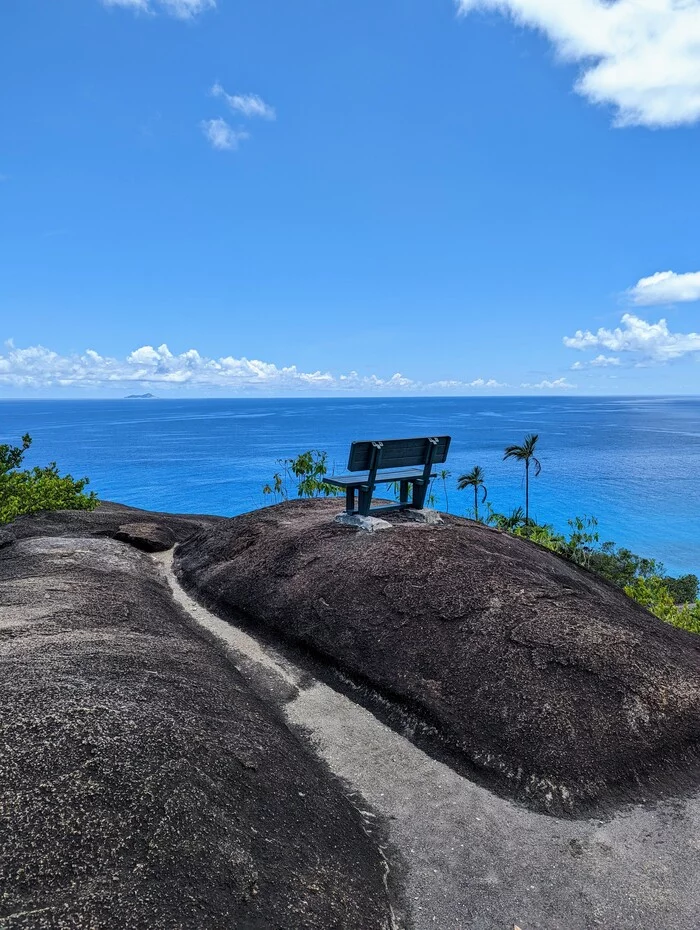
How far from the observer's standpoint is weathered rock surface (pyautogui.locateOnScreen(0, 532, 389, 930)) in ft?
12.5

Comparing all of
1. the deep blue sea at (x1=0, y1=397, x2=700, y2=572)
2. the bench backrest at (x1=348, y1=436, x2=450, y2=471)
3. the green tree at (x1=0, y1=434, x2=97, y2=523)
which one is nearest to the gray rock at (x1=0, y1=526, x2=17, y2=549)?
the green tree at (x1=0, y1=434, x2=97, y2=523)

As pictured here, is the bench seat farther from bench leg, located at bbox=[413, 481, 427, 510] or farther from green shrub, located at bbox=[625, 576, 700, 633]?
green shrub, located at bbox=[625, 576, 700, 633]

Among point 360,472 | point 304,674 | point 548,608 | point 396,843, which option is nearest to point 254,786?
point 396,843

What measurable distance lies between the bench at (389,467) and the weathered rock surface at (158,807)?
5097mm

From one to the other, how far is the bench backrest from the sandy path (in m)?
5.48

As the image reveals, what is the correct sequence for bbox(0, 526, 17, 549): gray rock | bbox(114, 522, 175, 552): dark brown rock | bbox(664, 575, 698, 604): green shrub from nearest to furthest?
bbox(0, 526, 17, 549): gray rock
bbox(114, 522, 175, 552): dark brown rock
bbox(664, 575, 698, 604): green shrub

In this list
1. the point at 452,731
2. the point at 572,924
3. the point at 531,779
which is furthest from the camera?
the point at 452,731

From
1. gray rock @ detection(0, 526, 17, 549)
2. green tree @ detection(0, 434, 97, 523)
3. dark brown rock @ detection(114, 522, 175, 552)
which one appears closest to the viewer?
gray rock @ detection(0, 526, 17, 549)

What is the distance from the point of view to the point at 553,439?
6850 inches

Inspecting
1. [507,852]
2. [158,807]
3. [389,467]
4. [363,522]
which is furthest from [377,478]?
[158,807]

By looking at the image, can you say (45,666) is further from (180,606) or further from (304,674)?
(180,606)

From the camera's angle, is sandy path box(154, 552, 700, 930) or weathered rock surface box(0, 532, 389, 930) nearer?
weathered rock surface box(0, 532, 389, 930)

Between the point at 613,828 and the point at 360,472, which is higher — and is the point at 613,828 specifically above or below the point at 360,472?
below

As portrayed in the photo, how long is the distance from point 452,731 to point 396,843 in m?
1.70
